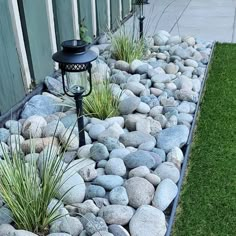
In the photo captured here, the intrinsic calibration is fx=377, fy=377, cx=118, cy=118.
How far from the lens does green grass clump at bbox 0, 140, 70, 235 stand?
1.61 meters

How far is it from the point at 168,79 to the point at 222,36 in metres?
1.78

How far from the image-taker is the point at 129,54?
342cm

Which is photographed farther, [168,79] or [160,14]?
[160,14]

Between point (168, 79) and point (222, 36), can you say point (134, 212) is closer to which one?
point (168, 79)

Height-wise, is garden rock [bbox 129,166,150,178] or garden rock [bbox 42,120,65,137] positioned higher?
garden rock [bbox 42,120,65,137]

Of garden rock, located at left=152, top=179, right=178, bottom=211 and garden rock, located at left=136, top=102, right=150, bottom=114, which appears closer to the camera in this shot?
garden rock, located at left=152, top=179, right=178, bottom=211

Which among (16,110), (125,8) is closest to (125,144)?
(16,110)

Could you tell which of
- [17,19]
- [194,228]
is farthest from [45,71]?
[194,228]

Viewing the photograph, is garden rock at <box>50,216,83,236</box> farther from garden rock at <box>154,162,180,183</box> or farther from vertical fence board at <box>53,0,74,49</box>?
vertical fence board at <box>53,0,74,49</box>

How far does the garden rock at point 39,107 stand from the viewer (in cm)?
264

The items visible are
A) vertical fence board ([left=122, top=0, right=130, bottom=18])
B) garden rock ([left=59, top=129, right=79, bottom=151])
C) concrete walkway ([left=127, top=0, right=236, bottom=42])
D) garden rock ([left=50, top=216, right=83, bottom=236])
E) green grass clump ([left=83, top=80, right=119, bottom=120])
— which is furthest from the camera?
vertical fence board ([left=122, top=0, right=130, bottom=18])

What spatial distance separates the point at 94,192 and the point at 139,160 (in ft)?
1.08

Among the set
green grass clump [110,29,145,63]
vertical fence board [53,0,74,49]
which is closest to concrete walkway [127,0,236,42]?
green grass clump [110,29,145,63]

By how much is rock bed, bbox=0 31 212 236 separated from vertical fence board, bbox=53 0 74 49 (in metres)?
0.43
